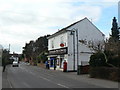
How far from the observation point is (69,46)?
45312 millimetres

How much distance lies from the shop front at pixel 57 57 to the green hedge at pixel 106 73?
1702 centimetres

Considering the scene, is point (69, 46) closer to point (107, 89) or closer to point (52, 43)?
point (52, 43)

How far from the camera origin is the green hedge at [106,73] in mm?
23859

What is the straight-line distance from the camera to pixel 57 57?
50938 millimetres

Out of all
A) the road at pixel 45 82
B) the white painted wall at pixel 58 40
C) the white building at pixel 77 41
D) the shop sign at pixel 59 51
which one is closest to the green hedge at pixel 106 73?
the road at pixel 45 82

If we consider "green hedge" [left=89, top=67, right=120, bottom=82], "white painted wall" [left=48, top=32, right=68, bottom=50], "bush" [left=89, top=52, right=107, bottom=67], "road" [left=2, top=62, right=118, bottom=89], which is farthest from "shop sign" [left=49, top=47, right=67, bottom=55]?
"green hedge" [left=89, top=67, right=120, bottom=82]

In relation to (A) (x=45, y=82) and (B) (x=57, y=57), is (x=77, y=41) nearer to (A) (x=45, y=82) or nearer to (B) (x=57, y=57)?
(B) (x=57, y=57)

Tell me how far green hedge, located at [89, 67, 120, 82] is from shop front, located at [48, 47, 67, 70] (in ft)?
55.9

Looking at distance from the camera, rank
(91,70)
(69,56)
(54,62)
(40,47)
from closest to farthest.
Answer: (91,70) < (69,56) < (54,62) < (40,47)

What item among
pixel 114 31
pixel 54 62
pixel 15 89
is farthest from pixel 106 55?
pixel 114 31

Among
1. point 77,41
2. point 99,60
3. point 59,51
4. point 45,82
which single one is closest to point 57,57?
point 59,51

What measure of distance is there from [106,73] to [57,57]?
25.0 meters

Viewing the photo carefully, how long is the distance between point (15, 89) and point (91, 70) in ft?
46.0

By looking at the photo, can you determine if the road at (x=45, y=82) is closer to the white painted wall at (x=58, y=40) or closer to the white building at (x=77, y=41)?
the white building at (x=77, y=41)
